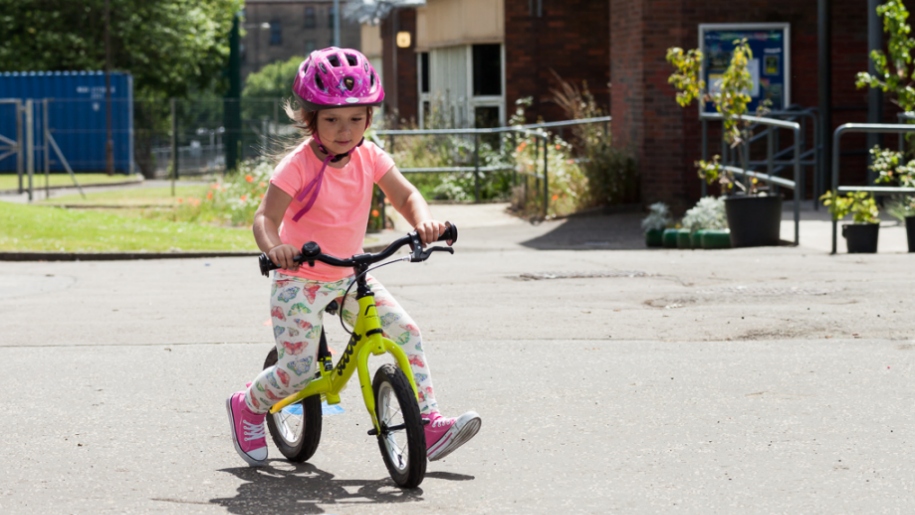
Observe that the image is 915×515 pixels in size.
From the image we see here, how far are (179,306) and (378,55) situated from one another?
2963 cm

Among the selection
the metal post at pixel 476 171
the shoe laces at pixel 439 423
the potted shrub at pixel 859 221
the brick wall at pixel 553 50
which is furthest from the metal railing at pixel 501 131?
the shoe laces at pixel 439 423

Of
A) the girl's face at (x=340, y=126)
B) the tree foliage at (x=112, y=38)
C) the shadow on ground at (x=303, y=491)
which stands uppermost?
the tree foliage at (x=112, y=38)

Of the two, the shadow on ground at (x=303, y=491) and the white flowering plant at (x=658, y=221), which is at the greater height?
the white flowering plant at (x=658, y=221)

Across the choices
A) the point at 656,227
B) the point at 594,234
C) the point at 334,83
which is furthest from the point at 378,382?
the point at 594,234

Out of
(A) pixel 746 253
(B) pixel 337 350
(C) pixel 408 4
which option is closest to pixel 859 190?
(A) pixel 746 253

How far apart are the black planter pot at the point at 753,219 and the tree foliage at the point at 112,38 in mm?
33560

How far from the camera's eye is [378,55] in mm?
39781

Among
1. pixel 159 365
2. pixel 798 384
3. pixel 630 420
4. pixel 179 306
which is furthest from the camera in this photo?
pixel 179 306

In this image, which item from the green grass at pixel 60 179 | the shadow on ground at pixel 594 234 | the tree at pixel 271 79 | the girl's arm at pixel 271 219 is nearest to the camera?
the girl's arm at pixel 271 219

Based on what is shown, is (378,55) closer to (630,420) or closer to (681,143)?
(681,143)

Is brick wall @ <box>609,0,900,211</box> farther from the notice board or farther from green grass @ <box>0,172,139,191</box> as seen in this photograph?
green grass @ <box>0,172,139,191</box>

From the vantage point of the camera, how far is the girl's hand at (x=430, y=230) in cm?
503

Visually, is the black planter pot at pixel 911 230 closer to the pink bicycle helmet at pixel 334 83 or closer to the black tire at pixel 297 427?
the black tire at pixel 297 427

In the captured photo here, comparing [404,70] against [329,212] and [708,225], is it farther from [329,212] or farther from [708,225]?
[329,212]
